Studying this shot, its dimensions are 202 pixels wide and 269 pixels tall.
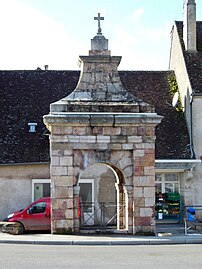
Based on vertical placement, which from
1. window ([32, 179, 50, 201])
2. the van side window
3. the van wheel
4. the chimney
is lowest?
the van wheel

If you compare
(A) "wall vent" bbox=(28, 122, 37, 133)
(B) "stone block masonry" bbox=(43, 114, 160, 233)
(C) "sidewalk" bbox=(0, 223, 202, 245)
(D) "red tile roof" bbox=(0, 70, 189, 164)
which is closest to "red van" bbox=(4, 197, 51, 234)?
(C) "sidewalk" bbox=(0, 223, 202, 245)

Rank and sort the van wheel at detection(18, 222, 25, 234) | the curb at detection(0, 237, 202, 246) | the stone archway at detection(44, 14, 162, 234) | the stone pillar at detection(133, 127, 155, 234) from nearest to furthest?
1. the curb at detection(0, 237, 202, 246)
2. the stone archway at detection(44, 14, 162, 234)
3. the stone pillar at detection(133, 127, 155, 234)
4. the van wheel at detection(18, 222, 25, 234)

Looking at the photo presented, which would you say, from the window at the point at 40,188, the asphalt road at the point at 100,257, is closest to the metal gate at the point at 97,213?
the window at the point at 40,188

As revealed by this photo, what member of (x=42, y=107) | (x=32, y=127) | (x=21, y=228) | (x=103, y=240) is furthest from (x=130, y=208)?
(x=42, y=107)

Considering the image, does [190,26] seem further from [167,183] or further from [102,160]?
[102,160]

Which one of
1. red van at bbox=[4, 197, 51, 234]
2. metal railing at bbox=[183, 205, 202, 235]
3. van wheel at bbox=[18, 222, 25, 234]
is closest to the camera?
van wheel at bbox=[18, 222, 25, 234]

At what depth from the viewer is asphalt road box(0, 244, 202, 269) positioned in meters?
11.8

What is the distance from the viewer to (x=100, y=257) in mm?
13297

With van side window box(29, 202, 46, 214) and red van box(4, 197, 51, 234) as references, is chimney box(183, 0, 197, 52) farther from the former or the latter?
red van box(4, 197, 51, 234)

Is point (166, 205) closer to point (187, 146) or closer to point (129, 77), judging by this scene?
point (187, 146)

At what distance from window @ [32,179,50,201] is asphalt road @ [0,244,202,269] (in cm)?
1025

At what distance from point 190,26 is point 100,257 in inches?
748

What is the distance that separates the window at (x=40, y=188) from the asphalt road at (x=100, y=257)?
10252 millimetres

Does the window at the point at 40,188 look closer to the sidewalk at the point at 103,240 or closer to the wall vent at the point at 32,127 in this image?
the wall vent at the point at 32,127
